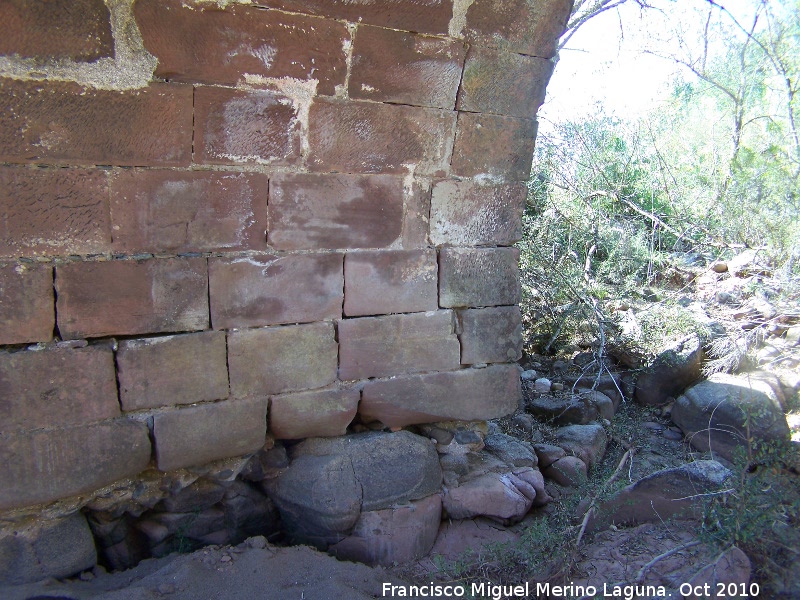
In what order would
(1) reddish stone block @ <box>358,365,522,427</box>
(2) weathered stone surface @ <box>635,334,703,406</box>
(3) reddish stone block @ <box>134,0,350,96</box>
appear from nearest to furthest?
(3) reddish stone block @ <box>134,0,350,96</box>, (1) reddish stone block @ <box>358,365,522,427</box>, (2) weathered stone surface @ <box>635,334,703,406</box>

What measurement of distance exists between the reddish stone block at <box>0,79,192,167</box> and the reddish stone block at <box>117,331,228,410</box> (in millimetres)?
788

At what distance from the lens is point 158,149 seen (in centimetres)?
258

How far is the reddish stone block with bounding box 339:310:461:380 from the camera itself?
3.18 metres

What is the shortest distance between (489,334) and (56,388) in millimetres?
2154

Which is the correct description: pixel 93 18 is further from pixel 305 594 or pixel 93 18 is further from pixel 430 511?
pixel 430 511

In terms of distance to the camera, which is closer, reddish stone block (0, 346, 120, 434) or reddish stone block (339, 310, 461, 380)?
reddish stone block (0, 346, 120, 434)

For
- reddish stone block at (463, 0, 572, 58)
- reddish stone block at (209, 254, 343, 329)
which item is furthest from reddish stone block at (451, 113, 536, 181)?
reddish stone block at (209, 254, 343, 329)

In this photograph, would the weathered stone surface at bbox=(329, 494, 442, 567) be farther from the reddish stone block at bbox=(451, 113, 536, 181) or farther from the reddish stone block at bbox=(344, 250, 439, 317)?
the reddish stone block at bbox=(451, 113, 536, 181)

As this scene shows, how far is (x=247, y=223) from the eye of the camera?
2824mm

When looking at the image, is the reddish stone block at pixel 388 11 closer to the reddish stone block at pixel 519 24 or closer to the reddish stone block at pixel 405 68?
the reddish stone block at pixel 405 68

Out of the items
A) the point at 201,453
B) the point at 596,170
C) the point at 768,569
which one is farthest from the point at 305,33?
the point at 596,170

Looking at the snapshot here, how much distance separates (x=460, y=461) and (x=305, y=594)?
1219 mm

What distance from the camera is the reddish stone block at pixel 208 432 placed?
2.84 m

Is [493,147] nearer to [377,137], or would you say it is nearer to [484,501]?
[377,137]
